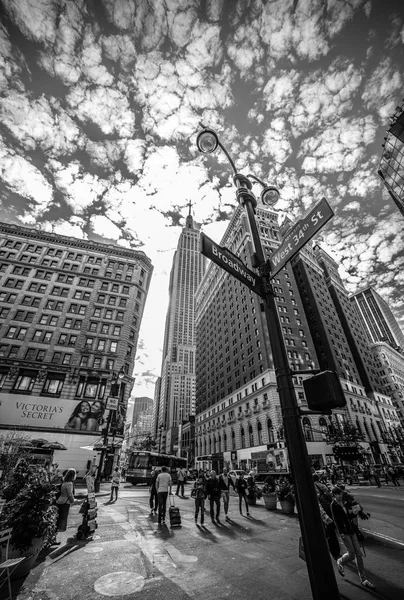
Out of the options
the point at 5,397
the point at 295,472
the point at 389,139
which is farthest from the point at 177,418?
the point at 295,472

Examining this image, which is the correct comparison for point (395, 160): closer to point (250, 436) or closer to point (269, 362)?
point (269, 362)

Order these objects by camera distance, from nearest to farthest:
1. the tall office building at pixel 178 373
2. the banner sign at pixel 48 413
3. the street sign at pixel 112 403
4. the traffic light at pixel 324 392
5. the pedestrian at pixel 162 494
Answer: the traffic light at pixel 324 392, the pedestrian at pixel 162 494, the street sign at pixel 112 403, the banner sign at pixel 48 413, the tall office building at pixel 178 373

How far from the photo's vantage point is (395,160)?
36.1 metres

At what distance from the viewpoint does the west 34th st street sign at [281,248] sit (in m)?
4.11

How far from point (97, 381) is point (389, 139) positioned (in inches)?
2108

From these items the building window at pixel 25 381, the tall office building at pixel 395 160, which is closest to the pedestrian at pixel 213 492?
the building window at pixel 25 381

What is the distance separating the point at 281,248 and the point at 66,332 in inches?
1727

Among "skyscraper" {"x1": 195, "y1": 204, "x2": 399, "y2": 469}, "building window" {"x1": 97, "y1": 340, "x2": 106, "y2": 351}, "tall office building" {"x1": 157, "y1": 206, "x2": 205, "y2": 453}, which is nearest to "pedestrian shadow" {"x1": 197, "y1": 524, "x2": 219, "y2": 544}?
"skyscraper" {"x1": 195, "y1": 204, "x2": 399, "y2": 469}

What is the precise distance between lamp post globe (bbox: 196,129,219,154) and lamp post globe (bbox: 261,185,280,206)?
1.67 metres

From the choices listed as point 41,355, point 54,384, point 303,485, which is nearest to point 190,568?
point 303,485

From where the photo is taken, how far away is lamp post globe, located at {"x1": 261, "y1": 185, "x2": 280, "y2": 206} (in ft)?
21.8

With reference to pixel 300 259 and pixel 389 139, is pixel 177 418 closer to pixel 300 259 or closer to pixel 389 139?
pixel 300 259

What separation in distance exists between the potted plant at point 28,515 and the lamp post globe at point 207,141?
8.96 metres

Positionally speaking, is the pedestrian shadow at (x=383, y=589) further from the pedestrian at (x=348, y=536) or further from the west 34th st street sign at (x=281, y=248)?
the west 34th st street sign at (x=281, y=248)
